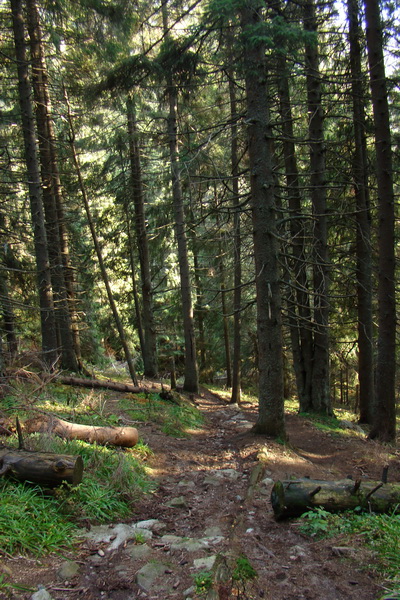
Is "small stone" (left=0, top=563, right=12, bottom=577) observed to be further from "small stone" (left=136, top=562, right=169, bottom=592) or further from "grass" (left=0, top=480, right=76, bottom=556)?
"small stone" (left=136, top=562, right=169, bottom=592)

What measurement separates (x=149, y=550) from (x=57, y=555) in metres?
0.87

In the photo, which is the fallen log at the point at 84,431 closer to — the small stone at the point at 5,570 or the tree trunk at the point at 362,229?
the small stone at the point at 5,570

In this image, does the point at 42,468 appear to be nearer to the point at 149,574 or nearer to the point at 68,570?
the point at 68,570

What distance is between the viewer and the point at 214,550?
Answer: 4078 mm

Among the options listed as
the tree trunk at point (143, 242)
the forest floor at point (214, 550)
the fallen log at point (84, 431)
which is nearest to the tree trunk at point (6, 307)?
the fallen log at point (84, 431)

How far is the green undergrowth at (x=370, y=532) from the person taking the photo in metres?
3.32

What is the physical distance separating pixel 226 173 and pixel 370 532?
34.6 ft

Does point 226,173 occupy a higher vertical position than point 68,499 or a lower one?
higher

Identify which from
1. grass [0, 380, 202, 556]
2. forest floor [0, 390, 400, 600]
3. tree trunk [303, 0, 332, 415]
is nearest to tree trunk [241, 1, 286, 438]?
forest floor [0, 390, 400, 600]

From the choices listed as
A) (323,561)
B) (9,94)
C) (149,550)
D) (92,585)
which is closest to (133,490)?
(149,550)

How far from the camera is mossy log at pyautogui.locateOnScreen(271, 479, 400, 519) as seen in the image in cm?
453

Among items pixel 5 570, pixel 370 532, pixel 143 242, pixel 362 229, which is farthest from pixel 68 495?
pixel 143 242

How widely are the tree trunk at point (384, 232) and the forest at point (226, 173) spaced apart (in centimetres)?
3

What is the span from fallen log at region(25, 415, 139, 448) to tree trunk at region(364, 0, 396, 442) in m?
5.94
